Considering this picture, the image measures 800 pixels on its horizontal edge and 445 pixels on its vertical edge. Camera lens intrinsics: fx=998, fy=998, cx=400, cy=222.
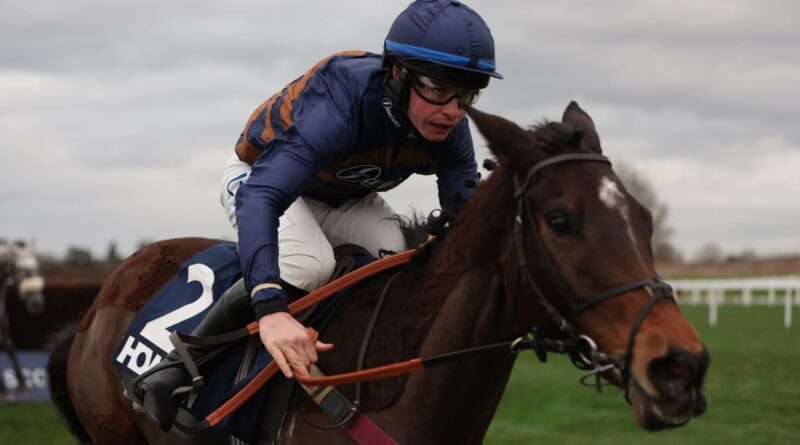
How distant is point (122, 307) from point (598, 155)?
294 centimetres

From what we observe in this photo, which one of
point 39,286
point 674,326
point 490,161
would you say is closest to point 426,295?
point 490,161

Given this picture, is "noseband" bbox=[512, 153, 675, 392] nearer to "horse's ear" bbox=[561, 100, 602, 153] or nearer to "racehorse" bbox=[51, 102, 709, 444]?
"racehorse" bbox=[51, 102, 709, 444]

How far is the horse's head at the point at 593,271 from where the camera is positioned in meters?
2.87

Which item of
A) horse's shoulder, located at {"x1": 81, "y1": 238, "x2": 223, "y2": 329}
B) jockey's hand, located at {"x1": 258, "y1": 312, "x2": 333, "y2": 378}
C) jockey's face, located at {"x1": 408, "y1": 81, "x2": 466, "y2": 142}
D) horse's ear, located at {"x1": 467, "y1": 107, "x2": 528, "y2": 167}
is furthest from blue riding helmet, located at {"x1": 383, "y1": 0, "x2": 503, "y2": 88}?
horse's shoulder, located at {"x1": 81, "y1": 238, "x2": 223, "y2": 329}

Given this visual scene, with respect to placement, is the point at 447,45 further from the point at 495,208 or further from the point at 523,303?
the point at 523,303

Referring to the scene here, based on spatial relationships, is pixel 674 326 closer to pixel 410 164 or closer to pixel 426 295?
pixel 426 295

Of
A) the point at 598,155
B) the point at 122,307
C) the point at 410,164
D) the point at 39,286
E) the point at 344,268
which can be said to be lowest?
the point at 39,286

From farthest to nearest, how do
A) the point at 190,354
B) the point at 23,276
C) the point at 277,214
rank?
the point at 23,276 → the point at 190,354 → the point at 277,214

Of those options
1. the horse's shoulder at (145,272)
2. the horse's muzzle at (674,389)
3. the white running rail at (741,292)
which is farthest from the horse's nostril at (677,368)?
the white running rail at (741,292)

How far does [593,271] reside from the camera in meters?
3.06

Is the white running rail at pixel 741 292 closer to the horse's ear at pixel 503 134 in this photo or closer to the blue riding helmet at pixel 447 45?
the blue riding helmet at pixel 447 45

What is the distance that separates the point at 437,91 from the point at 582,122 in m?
0.60

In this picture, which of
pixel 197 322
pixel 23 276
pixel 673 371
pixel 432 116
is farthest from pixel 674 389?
pixel 23 276

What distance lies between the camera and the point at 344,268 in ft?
14.1
